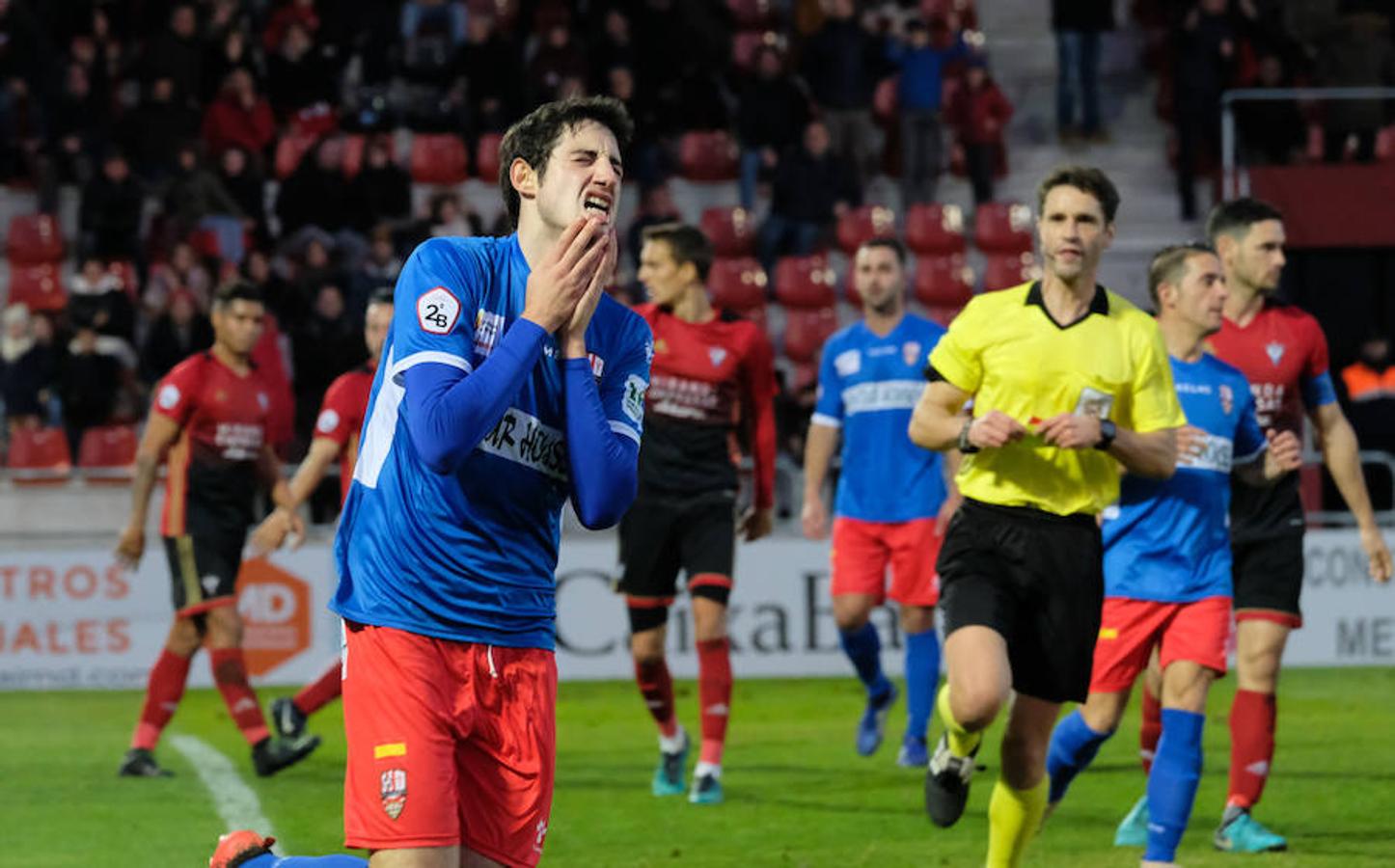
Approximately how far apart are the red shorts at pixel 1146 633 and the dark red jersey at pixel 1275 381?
85 cm

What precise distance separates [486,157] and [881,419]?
10.6 meters

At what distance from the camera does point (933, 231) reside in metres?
20.2

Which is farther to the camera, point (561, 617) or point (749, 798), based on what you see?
point (561, 617)

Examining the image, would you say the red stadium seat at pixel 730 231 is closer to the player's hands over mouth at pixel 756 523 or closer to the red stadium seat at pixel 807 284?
the red stadium seat at pixel 807 284

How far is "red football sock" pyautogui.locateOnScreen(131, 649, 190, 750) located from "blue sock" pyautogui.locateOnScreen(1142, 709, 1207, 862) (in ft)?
17.8

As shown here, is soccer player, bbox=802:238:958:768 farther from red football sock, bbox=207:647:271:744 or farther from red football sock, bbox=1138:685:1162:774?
red football sock, bbox=207:647:271:744

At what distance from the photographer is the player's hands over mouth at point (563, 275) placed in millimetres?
4391

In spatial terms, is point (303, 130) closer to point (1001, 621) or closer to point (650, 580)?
point (650, 580)

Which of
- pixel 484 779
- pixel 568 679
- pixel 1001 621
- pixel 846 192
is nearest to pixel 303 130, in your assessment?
pixel 846 192

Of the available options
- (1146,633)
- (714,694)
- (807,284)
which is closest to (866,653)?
(714,694)

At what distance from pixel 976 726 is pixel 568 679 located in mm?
8659

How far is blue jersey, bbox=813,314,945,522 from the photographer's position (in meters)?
11.1

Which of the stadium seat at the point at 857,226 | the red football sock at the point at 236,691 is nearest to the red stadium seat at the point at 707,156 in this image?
the stadium seat at the point at 857,226

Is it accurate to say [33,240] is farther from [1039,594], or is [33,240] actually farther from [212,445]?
[1039,594]
